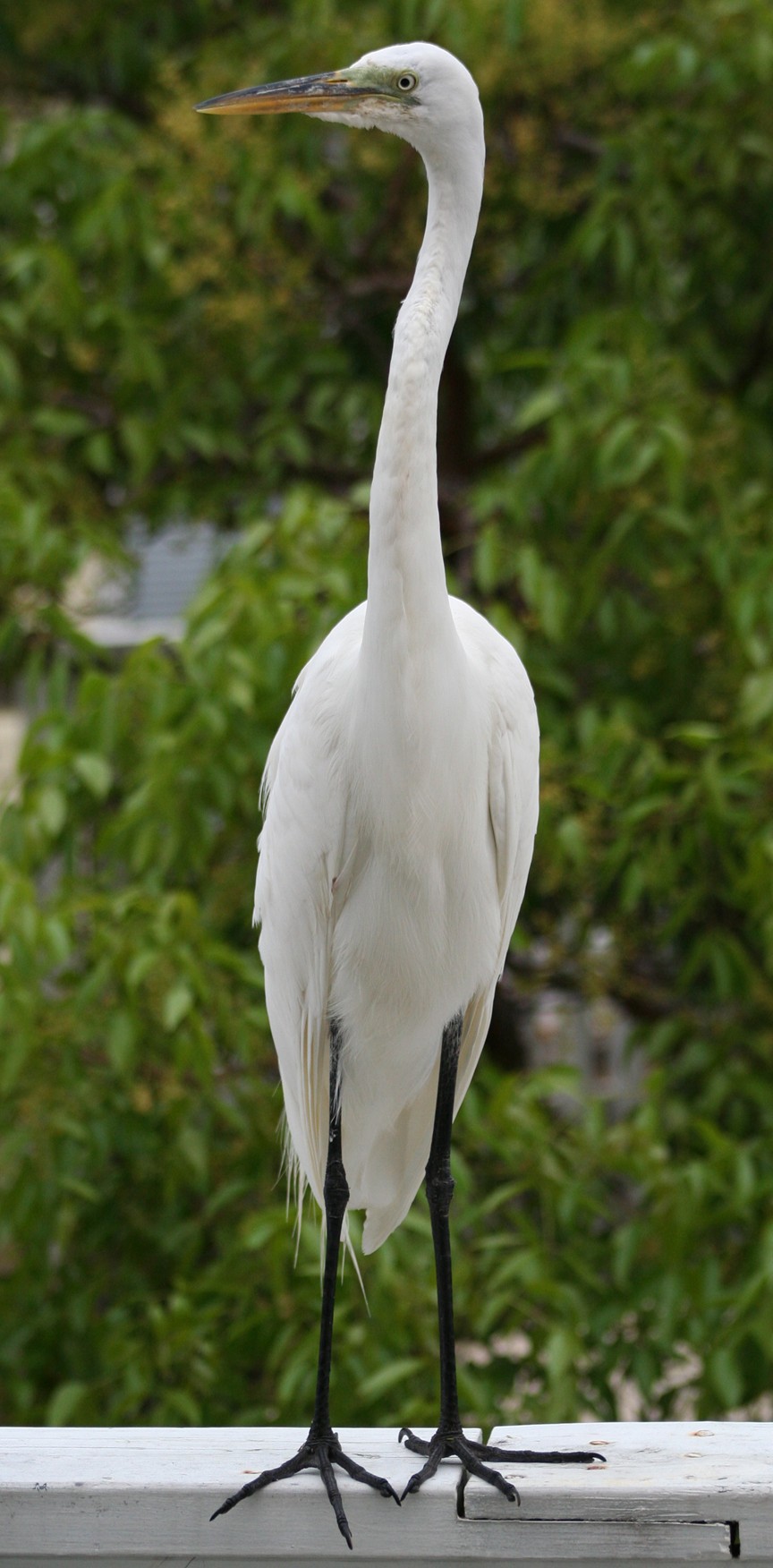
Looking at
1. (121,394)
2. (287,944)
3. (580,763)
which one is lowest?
(287,944)

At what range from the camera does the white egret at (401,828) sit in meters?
1.34

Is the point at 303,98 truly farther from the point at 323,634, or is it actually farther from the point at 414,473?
the point at 323,634

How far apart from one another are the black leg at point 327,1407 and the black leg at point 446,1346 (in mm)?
62

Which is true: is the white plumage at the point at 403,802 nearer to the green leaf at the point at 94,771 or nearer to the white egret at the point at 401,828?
the white egret at the point at 401,828

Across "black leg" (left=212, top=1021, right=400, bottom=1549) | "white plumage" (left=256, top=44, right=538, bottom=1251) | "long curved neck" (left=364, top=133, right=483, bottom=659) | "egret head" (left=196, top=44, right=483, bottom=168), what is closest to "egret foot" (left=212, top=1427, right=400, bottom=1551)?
"black leg" (left=212, top=1021, right=400, bottom=1549)

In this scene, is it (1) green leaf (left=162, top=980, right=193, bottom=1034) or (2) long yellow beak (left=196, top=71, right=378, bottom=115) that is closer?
(2) long yellow beak (left=196, top=71, right=378, bottom=115)

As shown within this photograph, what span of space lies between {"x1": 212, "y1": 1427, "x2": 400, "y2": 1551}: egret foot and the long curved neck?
2.22ft

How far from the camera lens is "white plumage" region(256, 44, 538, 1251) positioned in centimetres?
134

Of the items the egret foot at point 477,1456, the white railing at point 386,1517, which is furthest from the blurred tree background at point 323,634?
the white railing at point 386,1517

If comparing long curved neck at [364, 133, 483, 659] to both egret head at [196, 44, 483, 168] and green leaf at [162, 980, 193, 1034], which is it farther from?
green leaf at [162, 980, 193, 1034]

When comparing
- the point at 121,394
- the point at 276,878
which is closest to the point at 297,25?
the point at 121,394

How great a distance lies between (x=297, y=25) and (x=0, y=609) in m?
1.18

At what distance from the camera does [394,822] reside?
143 cm

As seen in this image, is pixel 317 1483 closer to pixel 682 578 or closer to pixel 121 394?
pixel 682 578
